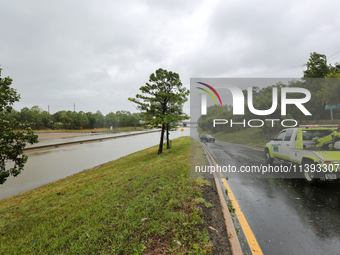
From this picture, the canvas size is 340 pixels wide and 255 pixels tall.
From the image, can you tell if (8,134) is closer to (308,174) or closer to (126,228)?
(126,228)

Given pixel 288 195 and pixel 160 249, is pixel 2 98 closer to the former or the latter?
pixel 160 249

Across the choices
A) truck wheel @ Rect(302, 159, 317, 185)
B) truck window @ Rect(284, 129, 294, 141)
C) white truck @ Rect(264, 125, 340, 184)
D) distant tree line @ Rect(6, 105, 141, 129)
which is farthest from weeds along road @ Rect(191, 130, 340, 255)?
distant tree line @ Rect(6, 105, 141, 129)

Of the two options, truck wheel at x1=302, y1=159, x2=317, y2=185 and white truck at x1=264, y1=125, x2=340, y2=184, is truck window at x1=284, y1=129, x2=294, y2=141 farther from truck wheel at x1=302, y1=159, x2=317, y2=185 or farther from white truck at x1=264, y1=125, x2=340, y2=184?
truck wheel at x1=302, y1=159, x2=317, y2=185

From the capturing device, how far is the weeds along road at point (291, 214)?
2.83m

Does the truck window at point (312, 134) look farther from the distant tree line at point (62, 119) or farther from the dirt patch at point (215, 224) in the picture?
the distant tree line at point (62, 119)

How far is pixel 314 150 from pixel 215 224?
4.68 m

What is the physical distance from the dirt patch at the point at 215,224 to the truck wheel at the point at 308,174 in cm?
348

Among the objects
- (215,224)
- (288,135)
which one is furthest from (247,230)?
(288,135)

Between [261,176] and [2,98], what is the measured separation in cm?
928

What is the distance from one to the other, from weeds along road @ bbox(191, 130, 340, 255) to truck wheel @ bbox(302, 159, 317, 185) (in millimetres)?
201

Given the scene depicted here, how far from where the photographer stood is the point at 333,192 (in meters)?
4.98

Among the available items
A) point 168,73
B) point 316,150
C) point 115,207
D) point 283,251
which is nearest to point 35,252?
point 115,207

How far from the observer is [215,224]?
3.36 meters

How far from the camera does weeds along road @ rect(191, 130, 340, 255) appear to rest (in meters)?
2.83
